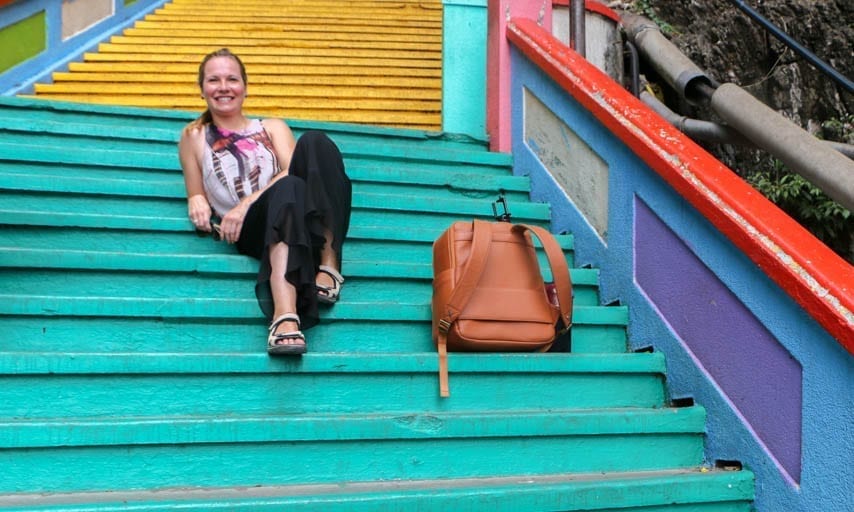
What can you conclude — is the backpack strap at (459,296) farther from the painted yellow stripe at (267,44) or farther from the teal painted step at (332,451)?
the painted yellow stripe at (267,44)

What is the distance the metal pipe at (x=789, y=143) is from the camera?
3807 mm

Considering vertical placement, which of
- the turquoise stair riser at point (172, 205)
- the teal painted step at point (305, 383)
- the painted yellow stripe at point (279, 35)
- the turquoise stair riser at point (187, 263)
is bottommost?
the teal painted step at point (305, 383)

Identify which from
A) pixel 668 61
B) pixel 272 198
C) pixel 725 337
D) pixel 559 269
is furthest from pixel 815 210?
pixel 272 198

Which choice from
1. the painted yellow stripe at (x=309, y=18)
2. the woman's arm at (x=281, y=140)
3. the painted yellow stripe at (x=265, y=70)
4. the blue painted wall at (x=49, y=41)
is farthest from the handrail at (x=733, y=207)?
the blue painted wall at (x=49, y=41)

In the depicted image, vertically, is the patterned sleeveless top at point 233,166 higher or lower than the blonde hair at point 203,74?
lower

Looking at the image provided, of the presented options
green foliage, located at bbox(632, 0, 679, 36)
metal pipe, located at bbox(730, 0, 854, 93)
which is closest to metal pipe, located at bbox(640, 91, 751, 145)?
metal pipe, located at bbox(730, 0, 854, 93)

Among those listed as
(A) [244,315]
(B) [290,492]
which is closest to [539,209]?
(A) [244,315]

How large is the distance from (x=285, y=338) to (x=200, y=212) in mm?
855

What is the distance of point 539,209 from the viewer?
383cm

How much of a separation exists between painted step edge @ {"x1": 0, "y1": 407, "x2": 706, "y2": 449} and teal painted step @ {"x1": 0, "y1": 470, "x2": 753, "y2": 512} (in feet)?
0.41

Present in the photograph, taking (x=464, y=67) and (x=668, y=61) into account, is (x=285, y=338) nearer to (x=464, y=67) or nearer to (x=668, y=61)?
(x=464, y=67)

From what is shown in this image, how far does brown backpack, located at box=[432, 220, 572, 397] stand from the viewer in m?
2.59

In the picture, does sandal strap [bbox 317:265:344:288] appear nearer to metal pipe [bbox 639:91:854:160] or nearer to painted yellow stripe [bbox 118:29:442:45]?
metal pipe [bbox 639:91:854:160]

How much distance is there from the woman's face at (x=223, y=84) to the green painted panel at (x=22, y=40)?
2379 mm
